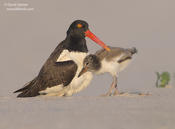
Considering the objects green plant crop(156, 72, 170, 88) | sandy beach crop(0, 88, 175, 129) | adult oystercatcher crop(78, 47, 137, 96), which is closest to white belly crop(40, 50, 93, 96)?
adult oystercatcher crop(78, 47, 137, 96)

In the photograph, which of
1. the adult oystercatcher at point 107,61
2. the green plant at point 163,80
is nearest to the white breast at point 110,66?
the adult oystercatcher at point 107,61

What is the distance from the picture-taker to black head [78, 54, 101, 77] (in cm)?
991

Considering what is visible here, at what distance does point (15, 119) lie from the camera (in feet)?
22.1

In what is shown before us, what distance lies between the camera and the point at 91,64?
32.7ft

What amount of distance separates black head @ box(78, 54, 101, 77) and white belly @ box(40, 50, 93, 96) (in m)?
0.09

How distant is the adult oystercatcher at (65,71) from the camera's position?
9.55 m

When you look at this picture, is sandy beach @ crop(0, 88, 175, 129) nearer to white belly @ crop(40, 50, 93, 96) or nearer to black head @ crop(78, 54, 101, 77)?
white belly @ crop(40, 50, 93, 96)

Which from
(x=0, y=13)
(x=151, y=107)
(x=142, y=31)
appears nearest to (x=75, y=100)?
(x=151, y=107)

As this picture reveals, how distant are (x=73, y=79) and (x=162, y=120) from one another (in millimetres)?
3481

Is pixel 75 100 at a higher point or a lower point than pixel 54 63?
lower

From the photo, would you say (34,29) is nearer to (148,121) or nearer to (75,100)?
(75,100)

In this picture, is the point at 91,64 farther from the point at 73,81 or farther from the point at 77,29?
the point at 77,29

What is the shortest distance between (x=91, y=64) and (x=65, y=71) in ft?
2.55

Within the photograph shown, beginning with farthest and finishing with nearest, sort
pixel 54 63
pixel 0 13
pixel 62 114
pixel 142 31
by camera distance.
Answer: pixel 0 13 → pixel 142 31 → pixel 54 63 → pixel 62 114
